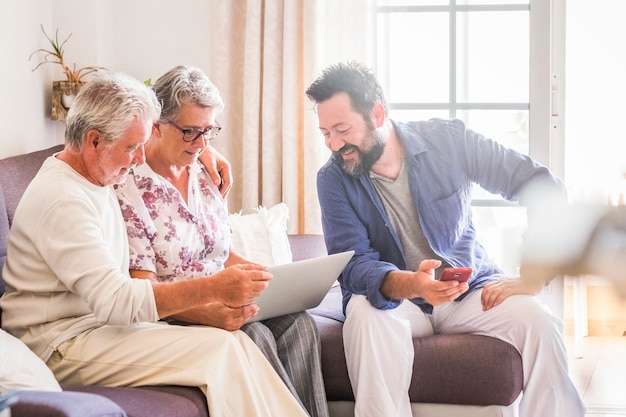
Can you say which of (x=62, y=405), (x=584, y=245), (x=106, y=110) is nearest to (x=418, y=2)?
(x=106, y=110)

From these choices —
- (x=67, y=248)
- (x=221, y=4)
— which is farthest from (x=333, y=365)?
(x=221, y=4)

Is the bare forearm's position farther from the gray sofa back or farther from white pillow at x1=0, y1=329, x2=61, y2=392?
A: the gray sofa back

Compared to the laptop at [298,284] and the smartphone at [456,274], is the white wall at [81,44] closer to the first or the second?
the laptop at [298,284]

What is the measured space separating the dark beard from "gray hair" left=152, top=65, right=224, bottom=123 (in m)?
0.49

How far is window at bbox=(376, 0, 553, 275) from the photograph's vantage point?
3.84 m

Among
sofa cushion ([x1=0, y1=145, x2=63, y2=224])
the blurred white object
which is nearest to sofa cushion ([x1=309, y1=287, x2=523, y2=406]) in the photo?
sofa cushion ([x1=0, y1=145, x2=63, y2=224])

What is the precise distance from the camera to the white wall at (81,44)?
329 centimetres

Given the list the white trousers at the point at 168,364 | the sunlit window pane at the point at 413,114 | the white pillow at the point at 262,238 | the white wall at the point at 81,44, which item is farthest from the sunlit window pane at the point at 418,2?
the white trousers at the point at 168,364

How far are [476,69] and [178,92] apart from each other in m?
1.86

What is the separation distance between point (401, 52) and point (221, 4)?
2.68ft

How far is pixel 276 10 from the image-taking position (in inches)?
151

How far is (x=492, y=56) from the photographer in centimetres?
388

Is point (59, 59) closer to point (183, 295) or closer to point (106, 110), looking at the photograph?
point (106, 110)

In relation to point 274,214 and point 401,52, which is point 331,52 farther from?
point 274,214
